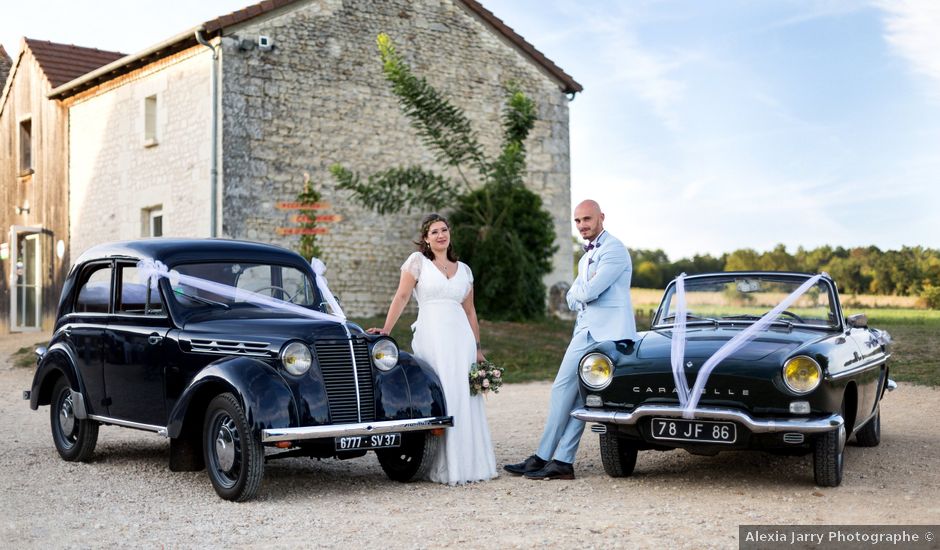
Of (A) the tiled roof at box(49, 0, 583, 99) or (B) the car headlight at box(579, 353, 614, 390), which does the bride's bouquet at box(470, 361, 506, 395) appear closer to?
(B) the car headlight at box(579, 353, 614, 390)

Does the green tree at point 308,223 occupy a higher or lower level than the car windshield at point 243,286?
higher

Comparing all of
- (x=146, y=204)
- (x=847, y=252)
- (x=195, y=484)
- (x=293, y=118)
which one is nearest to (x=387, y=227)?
(x=293, y=118)

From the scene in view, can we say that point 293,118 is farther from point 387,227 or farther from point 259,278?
point 259,278

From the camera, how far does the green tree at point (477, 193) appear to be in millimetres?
20219

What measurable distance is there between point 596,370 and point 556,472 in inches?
33.4

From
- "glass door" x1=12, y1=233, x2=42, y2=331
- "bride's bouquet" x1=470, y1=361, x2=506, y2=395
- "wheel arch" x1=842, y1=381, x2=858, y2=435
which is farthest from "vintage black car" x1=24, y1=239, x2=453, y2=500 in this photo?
"glass door" x1=12, y1=233, x2=42, y2=331

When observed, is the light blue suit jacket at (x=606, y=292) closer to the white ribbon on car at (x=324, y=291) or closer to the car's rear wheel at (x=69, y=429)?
the white ribbon on car at (x=324, y=291)

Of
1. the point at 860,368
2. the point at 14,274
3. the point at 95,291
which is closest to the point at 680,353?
the point at 860,368

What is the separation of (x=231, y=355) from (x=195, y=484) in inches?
44.1

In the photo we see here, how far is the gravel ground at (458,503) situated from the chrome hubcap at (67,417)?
0.93ft

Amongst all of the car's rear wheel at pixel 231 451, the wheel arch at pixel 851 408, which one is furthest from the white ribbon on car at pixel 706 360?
the car's rear wheel at pixel 231 451

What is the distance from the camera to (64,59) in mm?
25703

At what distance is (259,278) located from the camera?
7699 millimetres

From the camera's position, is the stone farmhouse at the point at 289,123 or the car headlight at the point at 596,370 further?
the stone farmhouse at the point at 289,123
